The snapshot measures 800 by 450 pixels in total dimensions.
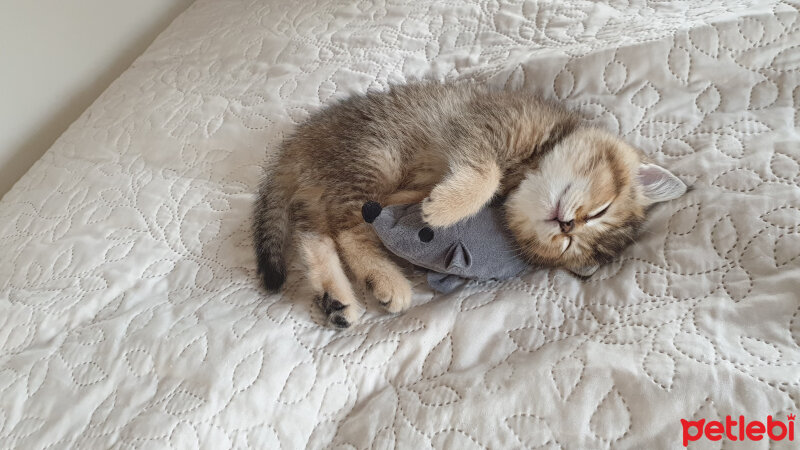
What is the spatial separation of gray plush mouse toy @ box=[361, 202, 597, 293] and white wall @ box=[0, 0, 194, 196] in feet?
3.77

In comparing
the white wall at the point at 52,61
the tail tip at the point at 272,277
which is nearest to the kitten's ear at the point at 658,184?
the tail tip at the point at 272,277

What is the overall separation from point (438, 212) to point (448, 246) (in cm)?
6

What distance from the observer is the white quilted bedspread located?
0.71 metres

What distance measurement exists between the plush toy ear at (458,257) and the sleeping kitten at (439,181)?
5 cm

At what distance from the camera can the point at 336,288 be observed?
0.92 metres

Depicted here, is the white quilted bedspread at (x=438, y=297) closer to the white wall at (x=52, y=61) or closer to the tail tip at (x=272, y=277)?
the tail tip at (x=272, y=277)

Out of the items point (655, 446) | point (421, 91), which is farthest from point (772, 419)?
point (421, 91)

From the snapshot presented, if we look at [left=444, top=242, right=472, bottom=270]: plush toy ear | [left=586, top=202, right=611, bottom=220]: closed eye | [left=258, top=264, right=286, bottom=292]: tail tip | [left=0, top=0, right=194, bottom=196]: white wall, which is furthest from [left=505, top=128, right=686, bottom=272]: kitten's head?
[left=0, top=0, right=194, bottom=196]: white wall

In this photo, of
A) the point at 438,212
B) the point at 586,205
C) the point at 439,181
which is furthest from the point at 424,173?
the point at 586,205

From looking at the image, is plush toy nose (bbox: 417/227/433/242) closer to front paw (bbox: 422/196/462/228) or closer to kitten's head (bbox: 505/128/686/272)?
front paw (bbox: 422/196/462/228)

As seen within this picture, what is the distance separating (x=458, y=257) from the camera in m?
0.86

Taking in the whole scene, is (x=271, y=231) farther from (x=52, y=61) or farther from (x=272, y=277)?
(x=52, y=61)

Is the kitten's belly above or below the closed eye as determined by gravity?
above

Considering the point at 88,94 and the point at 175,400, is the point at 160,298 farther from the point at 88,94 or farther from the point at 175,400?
the point at 88,94
